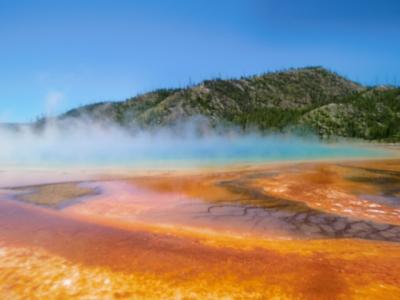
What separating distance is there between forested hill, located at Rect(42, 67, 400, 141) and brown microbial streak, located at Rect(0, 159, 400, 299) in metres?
57.0

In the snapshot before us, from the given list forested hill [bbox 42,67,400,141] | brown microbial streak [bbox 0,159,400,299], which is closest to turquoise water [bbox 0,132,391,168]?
forested hill [bbox 42,67,400,141]

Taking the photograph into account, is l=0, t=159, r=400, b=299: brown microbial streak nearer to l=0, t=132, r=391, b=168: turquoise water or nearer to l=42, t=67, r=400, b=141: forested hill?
l=0, t=132, r=391, b=168: turquoise water

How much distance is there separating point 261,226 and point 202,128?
75.2 metres

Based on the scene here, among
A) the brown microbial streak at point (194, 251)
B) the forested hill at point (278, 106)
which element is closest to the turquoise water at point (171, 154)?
the forested hill at point (278, 106)

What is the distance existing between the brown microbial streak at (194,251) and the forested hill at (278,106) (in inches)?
2244

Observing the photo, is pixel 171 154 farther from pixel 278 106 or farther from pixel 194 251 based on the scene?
pixel 278 106

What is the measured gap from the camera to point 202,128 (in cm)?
8175

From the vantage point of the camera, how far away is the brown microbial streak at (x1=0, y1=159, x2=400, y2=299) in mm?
4105

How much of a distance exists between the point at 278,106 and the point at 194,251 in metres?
104

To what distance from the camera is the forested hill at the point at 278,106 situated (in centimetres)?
6781

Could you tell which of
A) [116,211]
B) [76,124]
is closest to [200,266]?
[116,211]

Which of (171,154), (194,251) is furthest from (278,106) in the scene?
(194,251)

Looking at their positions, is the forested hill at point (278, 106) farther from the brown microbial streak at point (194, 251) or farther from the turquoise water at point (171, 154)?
the brown microbial streak at point (194, 251)

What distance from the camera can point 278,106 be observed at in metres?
105
